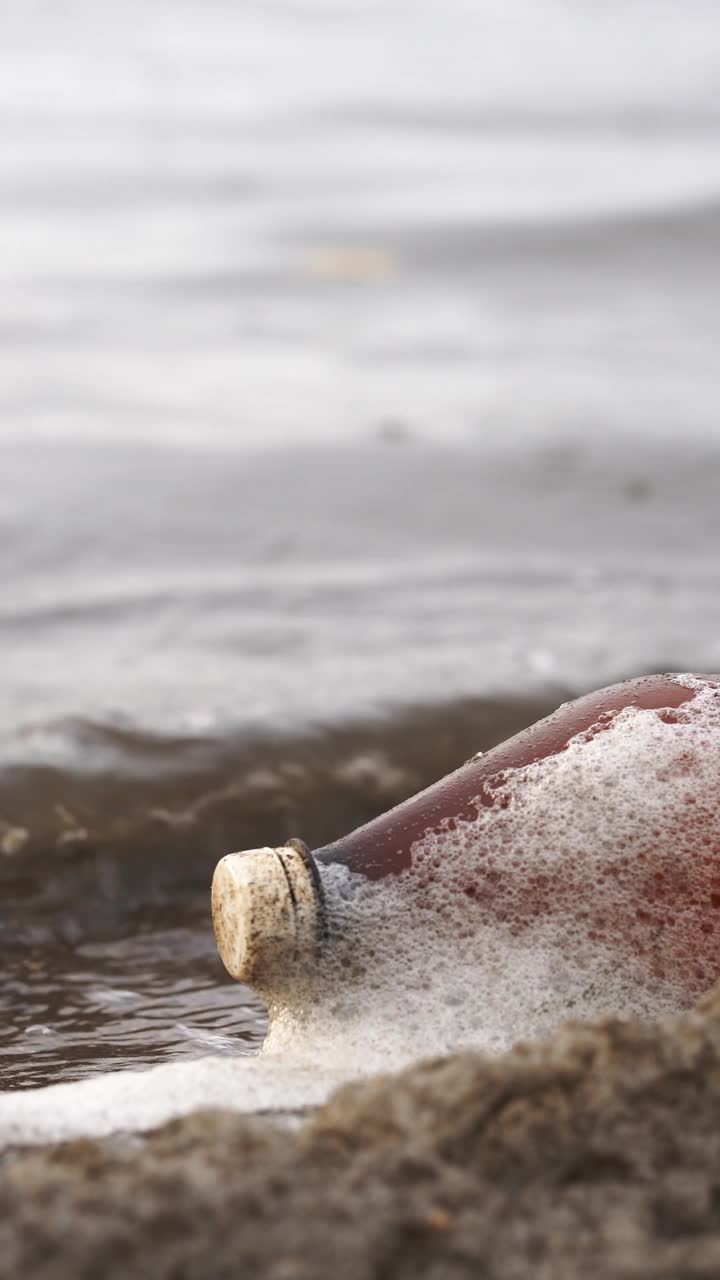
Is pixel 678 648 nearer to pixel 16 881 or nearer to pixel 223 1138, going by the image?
pixel 16 881

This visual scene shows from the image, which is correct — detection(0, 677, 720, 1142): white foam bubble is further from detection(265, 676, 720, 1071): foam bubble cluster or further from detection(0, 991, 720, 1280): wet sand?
detection(0, 991, 720, 1280): wet sand

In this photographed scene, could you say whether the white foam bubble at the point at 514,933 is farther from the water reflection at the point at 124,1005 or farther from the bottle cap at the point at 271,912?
the water reflection at the point at 124,1005

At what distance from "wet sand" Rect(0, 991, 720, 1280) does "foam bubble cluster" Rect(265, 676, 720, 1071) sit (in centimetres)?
29

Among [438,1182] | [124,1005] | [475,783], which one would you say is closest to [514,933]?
[475,783]

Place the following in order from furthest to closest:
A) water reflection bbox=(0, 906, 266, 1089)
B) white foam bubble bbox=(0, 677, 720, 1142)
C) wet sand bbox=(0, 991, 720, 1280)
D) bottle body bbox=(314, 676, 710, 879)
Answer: water reflection bbox=(0, 906, 266, 1089), bottle body bbox=(314, 676, 710, 879), white foam bubble bbox=(0, 677, 720, 1142), wet sand bbox=(0, 991, 720, 1280)

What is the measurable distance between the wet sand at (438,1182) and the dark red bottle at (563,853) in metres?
0.29

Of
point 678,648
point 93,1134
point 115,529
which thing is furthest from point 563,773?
point 115,529

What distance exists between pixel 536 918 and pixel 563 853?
7cm

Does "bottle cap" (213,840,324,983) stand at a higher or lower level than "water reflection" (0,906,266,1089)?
higher

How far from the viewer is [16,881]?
112 inches

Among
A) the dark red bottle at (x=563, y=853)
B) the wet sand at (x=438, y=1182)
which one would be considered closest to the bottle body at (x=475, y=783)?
the dark red bottle at (x=563, y=853)

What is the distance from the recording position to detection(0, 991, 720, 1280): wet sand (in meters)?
1.06

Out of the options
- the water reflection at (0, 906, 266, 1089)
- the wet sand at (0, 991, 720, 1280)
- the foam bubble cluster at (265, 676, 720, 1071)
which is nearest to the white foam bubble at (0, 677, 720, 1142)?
the foam bubble cluster at (265, 676, 720, 1071)

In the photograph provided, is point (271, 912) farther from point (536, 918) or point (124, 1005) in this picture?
point (124, 1005)
